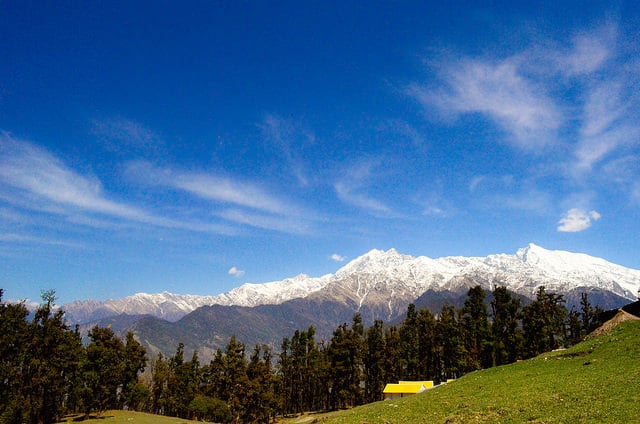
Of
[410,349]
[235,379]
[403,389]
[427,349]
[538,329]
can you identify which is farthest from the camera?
[427,349]

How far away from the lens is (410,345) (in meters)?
118

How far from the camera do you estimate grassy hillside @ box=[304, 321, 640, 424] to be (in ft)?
88.4

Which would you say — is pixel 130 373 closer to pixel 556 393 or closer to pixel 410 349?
pixel 410 349

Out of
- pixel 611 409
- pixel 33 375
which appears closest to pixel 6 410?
pixel 33 375

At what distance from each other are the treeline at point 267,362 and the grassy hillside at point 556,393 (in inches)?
2273

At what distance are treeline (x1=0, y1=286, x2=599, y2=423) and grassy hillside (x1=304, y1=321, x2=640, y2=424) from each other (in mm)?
57731

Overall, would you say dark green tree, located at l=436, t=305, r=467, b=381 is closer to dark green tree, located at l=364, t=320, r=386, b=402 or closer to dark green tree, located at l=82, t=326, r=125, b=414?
dark green tree, located at l=364, t=320, r=386, b=402

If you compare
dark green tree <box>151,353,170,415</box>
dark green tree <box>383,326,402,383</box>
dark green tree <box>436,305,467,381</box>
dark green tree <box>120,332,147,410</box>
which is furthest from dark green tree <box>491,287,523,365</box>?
dark green tree <box>151,353,170,415</box>

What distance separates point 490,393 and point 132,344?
329ft

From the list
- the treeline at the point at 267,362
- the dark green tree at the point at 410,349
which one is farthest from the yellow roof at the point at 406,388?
the dark green tree at the point at 410,349

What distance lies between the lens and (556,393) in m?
33.4

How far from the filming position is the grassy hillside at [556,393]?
88.4 ft

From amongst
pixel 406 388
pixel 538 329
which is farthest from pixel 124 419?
pixel 538 329

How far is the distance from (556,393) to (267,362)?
10437cm
